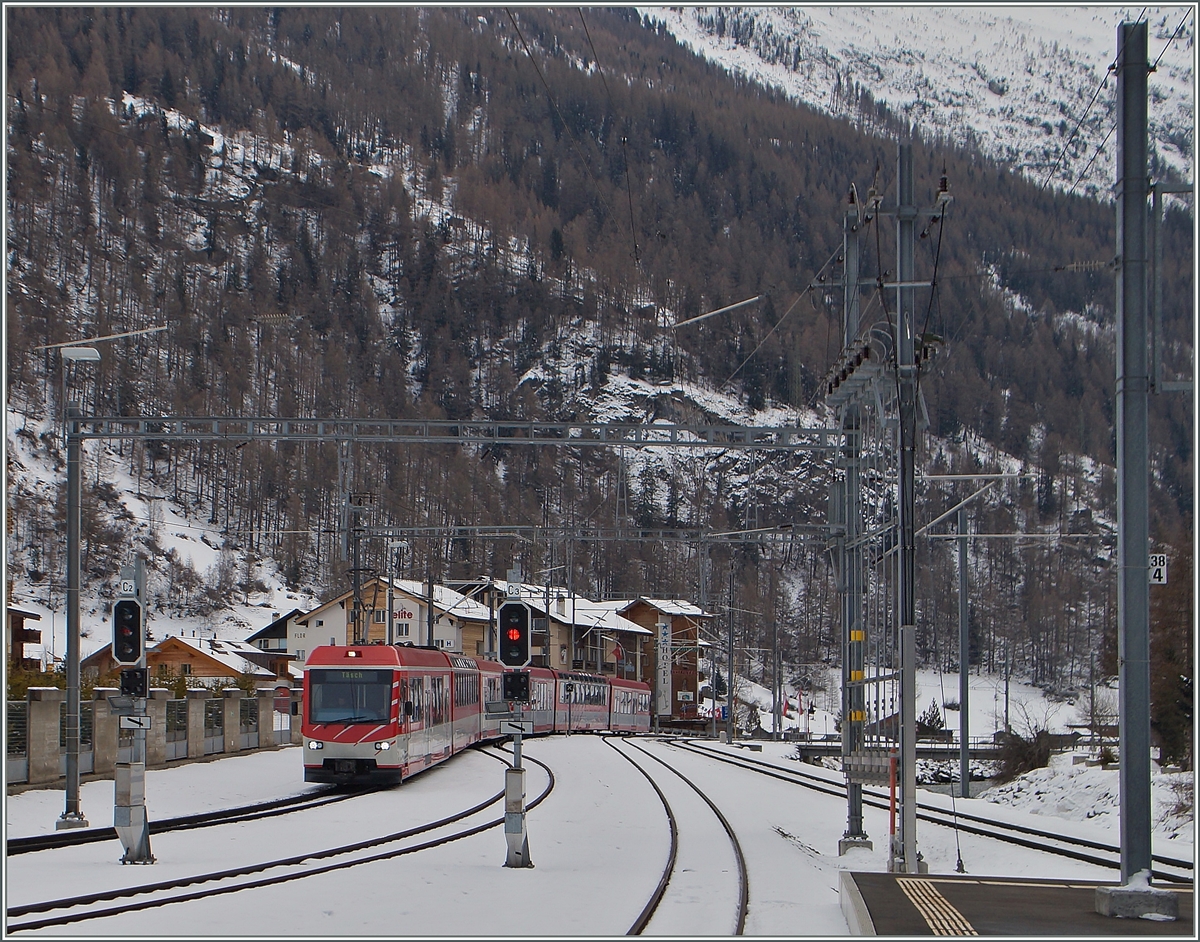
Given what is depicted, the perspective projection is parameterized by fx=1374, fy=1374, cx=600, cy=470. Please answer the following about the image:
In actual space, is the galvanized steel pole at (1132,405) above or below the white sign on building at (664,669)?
above

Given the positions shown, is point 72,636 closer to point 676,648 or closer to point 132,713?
point 132,713

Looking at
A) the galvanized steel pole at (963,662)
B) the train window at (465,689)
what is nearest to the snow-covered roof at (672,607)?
the train window at (465,689)

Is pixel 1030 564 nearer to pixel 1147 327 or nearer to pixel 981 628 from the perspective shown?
pixel 981 628

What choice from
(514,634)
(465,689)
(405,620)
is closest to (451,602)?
(405,620)

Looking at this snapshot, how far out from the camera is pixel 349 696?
95.7 feet

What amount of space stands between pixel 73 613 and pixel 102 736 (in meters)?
8.66

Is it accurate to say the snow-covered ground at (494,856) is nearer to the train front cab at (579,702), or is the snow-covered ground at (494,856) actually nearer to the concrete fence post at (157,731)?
the concrete fence post at (157,731)

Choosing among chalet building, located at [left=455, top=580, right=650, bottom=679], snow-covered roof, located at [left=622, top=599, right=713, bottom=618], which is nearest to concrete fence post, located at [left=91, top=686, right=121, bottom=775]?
chalet building, located at [left=455, top=580, right=650, bottom=679]

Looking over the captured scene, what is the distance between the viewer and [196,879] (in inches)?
584

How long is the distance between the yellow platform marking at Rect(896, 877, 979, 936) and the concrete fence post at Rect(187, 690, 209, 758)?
83.0 feet

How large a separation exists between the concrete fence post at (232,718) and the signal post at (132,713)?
20226 mm

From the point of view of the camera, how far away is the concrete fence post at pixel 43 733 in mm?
25312

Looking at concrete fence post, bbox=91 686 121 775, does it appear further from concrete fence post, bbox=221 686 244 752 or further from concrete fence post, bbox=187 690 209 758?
concrete fence post, bbox=221 686 244 752

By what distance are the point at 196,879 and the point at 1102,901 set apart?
9217 millimetres
